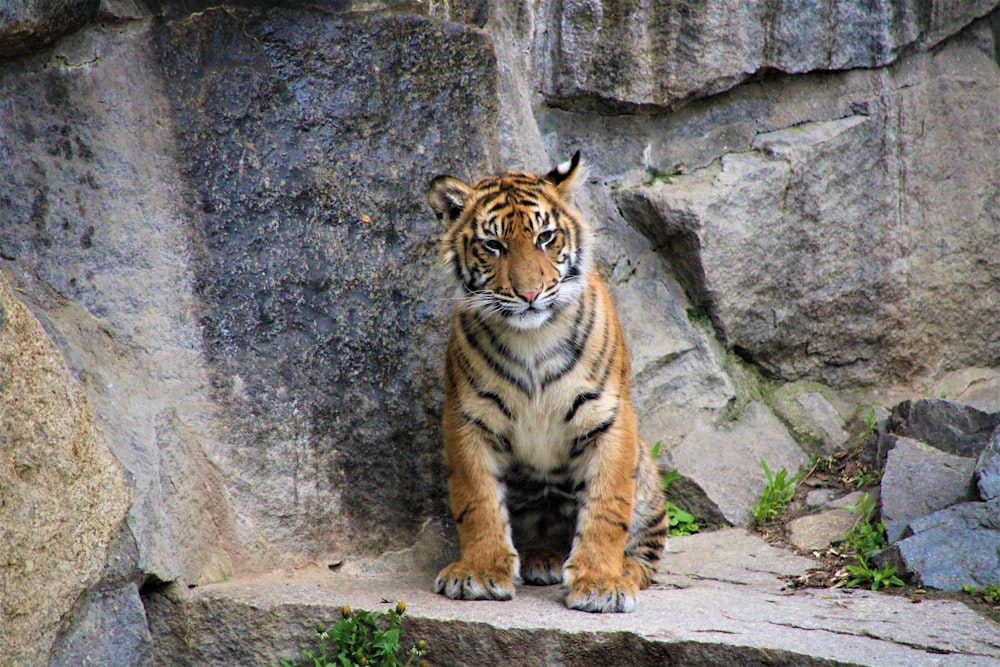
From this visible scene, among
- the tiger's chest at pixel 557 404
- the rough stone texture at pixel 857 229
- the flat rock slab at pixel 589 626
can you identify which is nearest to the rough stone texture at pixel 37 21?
the flat rock slab at pixel 589 626

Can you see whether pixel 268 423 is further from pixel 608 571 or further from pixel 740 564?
pixel 740 564

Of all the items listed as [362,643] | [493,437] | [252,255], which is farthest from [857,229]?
[362,643]

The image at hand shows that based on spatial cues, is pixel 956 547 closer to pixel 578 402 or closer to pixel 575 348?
pixel 578 402

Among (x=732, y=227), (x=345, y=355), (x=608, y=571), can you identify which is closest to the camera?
(x=608, y=571)

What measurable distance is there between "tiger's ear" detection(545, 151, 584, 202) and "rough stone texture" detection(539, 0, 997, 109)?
3.42 feet

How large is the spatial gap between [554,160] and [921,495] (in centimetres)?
251

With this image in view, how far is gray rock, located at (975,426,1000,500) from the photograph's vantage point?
15.3 feet

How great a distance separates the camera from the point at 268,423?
4.66 metres

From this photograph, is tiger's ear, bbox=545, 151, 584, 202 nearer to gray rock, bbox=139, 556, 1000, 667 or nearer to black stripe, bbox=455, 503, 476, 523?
black stripe, bbox=455, 503, 476, 523

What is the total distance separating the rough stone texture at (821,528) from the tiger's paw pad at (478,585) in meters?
1.64

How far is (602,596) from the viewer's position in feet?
14.0

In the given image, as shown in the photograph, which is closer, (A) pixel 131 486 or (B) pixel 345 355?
(A) pixel 131 486

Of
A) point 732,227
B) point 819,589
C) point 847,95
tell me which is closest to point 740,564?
point 819,589

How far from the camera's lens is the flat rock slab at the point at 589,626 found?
382 centimetres
